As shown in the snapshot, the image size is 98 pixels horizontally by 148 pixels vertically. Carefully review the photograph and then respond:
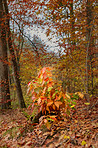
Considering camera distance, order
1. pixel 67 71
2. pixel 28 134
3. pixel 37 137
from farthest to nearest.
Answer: pixel 67 71, pixel 28 134, pixel 37 137

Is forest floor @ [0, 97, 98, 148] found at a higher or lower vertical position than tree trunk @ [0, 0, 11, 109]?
lower

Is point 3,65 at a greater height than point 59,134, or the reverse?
point 3,65

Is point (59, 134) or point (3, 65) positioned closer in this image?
point (59, 134)

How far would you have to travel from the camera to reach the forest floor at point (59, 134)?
2.43m

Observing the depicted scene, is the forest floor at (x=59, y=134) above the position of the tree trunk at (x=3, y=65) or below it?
below

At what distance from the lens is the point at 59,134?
2781 mm

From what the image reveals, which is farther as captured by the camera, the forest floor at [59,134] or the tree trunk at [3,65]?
the tree trunk at [3,65]

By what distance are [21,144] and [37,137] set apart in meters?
0.40

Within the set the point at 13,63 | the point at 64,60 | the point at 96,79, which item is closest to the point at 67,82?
the point at 64,60

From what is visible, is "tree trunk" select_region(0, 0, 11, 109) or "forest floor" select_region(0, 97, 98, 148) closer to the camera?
"forest floor" select_region(0, 97, 98, 148)

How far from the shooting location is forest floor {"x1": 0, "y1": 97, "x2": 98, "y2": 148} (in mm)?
2427

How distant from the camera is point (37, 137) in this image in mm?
2910

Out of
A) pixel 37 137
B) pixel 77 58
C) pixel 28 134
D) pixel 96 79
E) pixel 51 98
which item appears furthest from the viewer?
pixel 96 79

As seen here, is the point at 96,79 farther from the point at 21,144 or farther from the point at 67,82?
the point at 21,144
